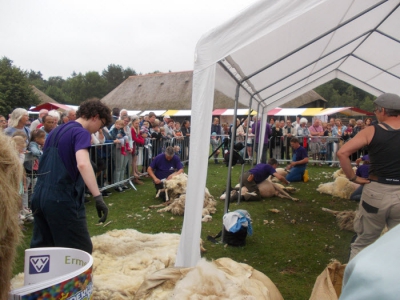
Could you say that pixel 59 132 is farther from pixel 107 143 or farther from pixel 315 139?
pixel 315 139

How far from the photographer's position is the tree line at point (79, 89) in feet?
124

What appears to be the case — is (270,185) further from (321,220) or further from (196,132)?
(196,132)

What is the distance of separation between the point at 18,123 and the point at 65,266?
5.06m

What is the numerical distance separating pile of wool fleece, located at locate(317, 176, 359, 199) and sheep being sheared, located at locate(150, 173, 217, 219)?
3.27 metres

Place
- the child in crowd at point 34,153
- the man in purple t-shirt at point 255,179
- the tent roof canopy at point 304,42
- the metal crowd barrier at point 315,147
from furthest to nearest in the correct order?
the metal crowd barrier at point 315,147
the man in purple t-shirt at point 255,179
the child in crowd at point 34,153
the tent roof canopy at point 304,42

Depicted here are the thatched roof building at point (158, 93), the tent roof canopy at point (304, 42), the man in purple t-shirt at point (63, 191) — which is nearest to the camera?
the man in purple t-shirt at point (63, 191)

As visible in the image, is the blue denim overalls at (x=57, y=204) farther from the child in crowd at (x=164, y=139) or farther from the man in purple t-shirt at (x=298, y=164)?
the child in crowd at (x=164, y=139)

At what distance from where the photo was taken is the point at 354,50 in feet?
26.3

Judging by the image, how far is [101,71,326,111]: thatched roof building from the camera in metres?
38.5

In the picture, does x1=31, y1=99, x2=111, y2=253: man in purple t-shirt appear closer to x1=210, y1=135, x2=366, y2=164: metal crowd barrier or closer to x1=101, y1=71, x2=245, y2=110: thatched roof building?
x1=210, y1=135, x2=366, y2=164: metal crowd barrier

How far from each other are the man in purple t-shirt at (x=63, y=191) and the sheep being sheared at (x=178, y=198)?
3833 mm

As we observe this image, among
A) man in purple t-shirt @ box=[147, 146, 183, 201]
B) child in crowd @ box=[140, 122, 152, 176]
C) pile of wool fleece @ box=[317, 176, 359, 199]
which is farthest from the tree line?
pile of wool fleece @ box=[317, 176, 359, 199]

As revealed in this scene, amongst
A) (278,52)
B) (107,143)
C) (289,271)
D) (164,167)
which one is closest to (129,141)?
(107,143)

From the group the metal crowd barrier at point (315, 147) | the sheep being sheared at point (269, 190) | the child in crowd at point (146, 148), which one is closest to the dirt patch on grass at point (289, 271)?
the sheep being sheared at point (269, 190)
